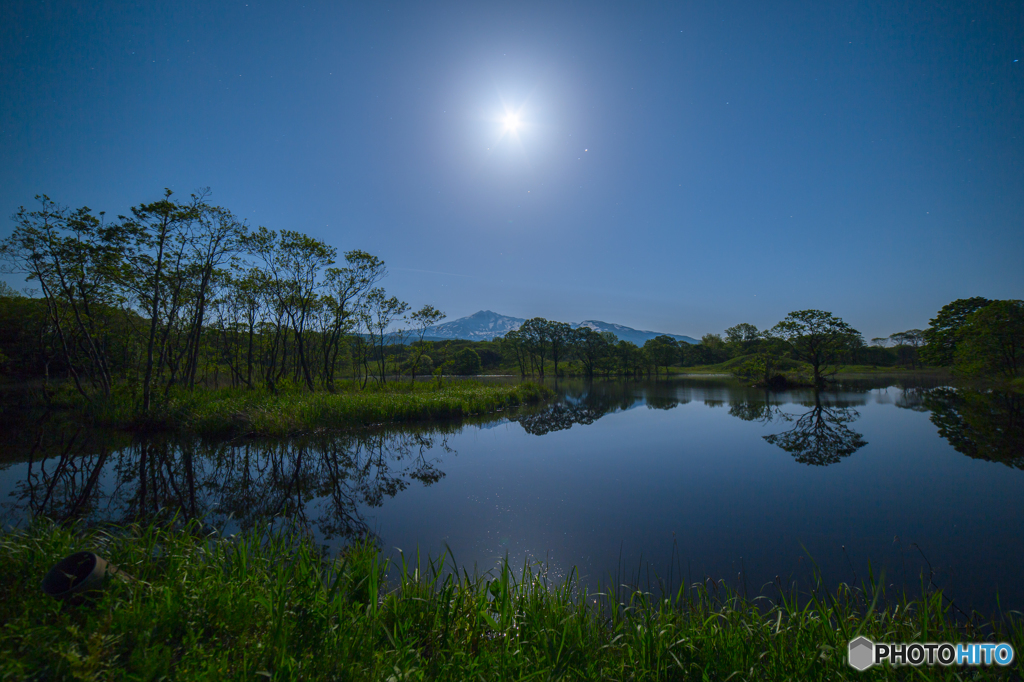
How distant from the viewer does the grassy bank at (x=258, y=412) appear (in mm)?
10039

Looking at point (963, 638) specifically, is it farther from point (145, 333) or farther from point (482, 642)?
point (145, 333)

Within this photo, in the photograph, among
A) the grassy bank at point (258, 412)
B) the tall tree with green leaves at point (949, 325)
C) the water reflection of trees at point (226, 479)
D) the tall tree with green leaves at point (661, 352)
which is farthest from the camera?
the tall tree with green leaves at point (661, 352)

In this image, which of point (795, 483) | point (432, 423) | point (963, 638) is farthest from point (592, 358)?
point (963, 638)

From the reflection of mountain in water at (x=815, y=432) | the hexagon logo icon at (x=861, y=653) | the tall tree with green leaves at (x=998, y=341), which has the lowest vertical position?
the reflection of mountain in water at (x=815, y=432)

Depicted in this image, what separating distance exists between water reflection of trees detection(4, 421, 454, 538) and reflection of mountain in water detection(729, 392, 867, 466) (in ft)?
27.8

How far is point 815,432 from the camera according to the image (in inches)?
415

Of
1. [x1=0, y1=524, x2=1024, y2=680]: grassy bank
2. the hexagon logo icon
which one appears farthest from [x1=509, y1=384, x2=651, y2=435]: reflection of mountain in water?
the hexagon logo icon

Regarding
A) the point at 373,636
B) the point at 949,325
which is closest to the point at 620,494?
the point at 373,636

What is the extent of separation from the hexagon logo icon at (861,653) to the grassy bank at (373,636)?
49 millimetres

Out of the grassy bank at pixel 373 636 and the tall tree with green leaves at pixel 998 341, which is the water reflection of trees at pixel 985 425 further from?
the grassy bank at pixel 373 636

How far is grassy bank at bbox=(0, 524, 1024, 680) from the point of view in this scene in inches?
68.1

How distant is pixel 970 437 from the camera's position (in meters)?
8.85

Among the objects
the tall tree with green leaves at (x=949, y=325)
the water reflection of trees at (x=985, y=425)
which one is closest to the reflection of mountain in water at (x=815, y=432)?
the water reflection of trees at (x=985, y=425)

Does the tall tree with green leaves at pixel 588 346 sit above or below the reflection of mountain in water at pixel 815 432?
above
